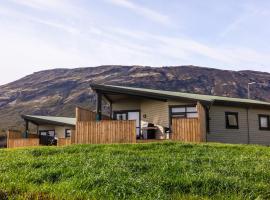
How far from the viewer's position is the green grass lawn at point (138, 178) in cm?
1024

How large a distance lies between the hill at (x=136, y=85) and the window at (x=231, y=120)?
118 metres

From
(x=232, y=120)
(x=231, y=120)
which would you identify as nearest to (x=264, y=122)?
(x=232, y=120)

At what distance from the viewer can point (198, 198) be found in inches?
399

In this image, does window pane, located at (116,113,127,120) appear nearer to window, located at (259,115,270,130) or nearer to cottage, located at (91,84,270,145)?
cottage, located at (91,84,270,145)

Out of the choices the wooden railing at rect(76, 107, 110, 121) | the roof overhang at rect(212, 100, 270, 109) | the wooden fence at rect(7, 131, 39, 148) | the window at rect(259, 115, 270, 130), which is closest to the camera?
the wooden railing at rect(76, 107, 110, 121)

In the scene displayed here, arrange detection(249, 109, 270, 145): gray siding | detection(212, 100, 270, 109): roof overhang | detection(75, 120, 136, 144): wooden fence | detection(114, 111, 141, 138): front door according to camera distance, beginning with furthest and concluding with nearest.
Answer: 1. detection(114, 111, 141, 138): front door
2. detection(249, 109, 270, 145): gray siding
3. detection(212, 100, 270, 109): roof overhang
4. detection(75, 120, 136, 144): wooden fence

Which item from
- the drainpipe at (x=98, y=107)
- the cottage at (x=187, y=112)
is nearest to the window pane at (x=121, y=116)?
the cottage at (x=187, y=112)

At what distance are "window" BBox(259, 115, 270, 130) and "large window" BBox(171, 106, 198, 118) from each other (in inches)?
280

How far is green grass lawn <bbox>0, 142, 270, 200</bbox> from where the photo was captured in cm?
1024

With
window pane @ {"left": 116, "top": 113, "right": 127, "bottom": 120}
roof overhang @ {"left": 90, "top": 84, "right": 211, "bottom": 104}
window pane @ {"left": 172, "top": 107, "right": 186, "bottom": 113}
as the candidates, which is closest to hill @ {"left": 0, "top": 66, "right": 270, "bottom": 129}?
window pane @ {"left": 116, "top": 113, "right": 127, "bottom": 120}

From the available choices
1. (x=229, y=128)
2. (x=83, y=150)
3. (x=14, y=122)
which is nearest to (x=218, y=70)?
(x=14, y=122)

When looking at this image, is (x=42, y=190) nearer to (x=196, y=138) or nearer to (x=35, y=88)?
(x=196, y=138)

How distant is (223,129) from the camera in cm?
3184

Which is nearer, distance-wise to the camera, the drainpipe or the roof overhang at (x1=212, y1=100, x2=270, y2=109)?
the drainpipe
